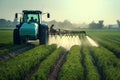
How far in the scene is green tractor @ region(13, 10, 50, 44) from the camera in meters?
22.9

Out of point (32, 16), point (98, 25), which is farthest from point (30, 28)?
point (98, 25)

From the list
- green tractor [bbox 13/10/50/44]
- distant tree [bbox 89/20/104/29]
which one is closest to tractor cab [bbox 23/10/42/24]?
green tractor [bbox 13/10/50/44]

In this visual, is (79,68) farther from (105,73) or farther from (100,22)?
(100,22)

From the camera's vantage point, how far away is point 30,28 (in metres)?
22.8

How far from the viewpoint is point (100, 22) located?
168625 mm

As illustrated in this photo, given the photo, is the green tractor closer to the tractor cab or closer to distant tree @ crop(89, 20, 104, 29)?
the tractor cab

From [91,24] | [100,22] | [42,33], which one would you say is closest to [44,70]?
[42,33]

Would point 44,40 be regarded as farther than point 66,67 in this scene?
Yes

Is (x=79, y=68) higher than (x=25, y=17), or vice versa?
(x=25, y=17)

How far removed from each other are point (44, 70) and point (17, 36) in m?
12.9

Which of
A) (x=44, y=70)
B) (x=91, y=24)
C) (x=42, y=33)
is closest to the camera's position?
(x=44, y=70)

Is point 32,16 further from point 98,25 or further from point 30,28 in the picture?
point 98,25

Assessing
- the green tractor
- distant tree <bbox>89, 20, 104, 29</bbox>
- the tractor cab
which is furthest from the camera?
distant tree <bbox>89, 20, 104, 29</bbox>

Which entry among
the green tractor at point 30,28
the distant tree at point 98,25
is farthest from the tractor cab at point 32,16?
the distant tree at point 98,25
